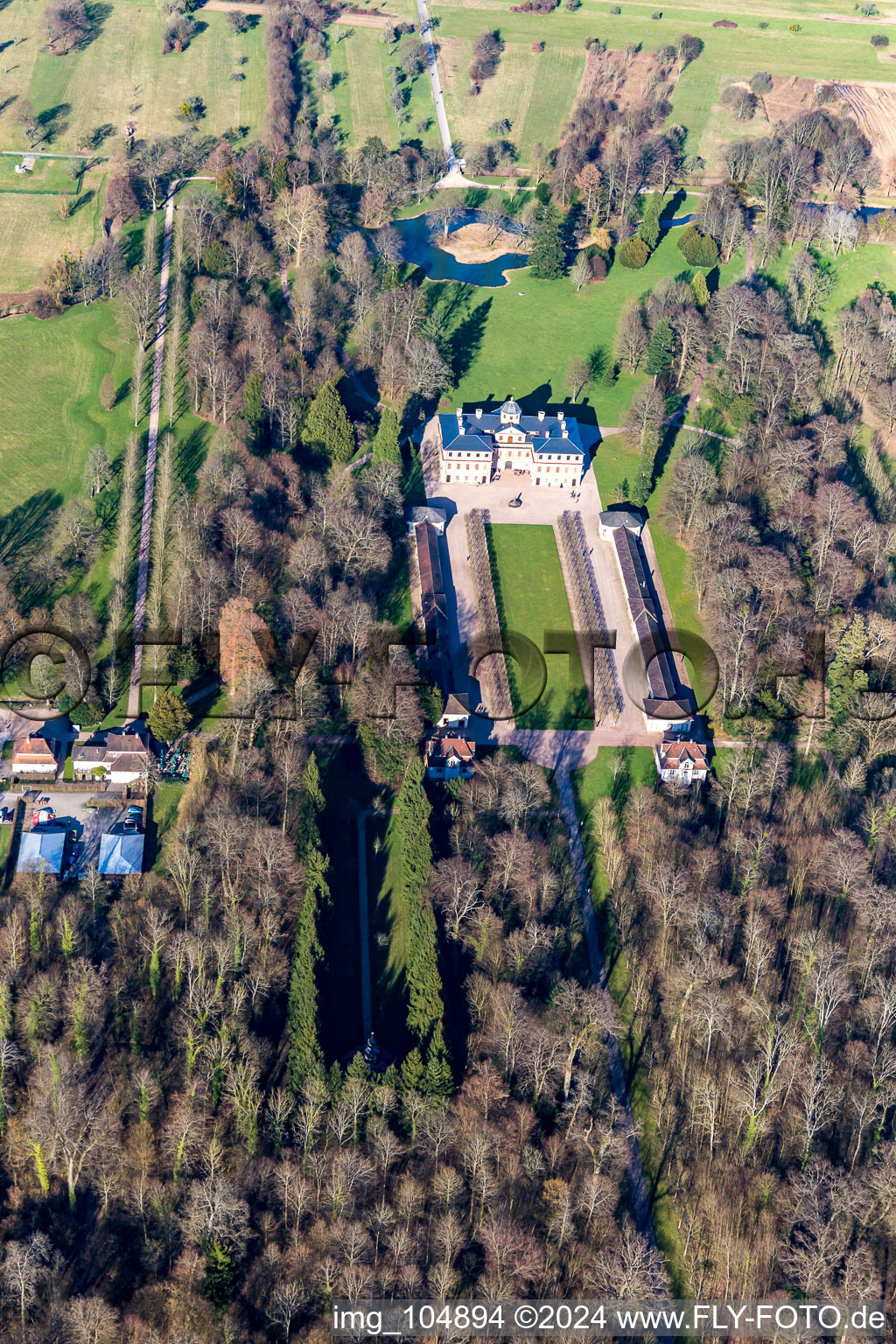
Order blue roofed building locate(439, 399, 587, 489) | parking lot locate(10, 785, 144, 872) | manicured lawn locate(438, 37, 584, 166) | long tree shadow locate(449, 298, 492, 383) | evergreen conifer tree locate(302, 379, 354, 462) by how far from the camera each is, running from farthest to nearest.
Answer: manicured lawn locate(438, 37, 584, 166), long tree shadow locate(449, 298, 492, 383), blue roofed building locate(439, 399, 587, 489), evergreen conifer tree locate(302, 379, 354, 462), parking lot locate(10, 785, 144, 872)

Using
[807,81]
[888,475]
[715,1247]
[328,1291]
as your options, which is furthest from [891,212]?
[328,1291]

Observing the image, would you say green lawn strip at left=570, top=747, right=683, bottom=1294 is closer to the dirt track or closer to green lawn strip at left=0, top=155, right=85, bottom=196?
green lawn strip at left=0, top=155, right=85, bottom=196

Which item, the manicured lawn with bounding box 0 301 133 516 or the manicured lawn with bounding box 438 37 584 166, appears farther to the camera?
the manicured lawn with bounding box 438 37 584 166

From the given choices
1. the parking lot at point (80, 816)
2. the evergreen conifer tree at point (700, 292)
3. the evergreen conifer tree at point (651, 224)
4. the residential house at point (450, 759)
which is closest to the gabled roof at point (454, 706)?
the residential house at point (450, 759)

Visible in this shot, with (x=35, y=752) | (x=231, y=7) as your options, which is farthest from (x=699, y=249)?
(x=35, y=752)

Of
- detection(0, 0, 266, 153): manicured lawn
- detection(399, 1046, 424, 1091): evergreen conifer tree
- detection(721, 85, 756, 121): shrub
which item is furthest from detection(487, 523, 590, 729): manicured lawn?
Answer: detection(721, 85, 756, 121): shrub

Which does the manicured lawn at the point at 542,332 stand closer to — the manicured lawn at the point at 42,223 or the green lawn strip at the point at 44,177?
the manicured lawn at the point at 42,223

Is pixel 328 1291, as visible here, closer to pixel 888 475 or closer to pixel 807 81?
pixel 888 475
